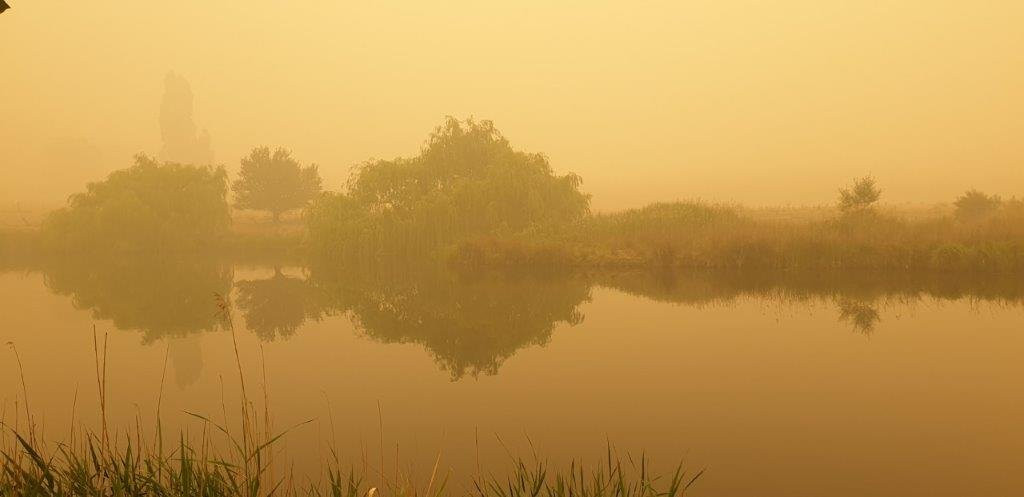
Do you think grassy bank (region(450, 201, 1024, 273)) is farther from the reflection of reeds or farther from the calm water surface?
the reflection of reeds

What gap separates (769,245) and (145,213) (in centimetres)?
3485

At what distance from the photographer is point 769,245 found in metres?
19.7

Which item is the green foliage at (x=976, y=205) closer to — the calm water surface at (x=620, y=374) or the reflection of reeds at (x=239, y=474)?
the calm water surface at (x=620, y=374)

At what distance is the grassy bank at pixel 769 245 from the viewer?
690 inches

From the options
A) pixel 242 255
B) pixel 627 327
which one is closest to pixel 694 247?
pixel 627 327

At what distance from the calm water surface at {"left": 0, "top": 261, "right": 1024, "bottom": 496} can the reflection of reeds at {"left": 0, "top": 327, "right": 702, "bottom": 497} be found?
36cm

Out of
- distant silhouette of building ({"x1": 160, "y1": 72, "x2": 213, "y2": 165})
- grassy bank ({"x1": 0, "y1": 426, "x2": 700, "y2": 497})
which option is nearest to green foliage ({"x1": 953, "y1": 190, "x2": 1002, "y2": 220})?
grassy bank ({"x1": 0, "y1": 426, "x2": 700, "y2": 497})

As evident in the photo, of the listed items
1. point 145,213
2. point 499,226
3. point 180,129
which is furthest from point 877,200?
point 180,129

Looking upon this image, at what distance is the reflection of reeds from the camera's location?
358 centimetres

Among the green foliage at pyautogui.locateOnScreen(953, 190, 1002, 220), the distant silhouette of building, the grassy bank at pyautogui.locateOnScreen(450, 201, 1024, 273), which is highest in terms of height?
the distant silhouette of building

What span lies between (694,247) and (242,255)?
91.3 feet

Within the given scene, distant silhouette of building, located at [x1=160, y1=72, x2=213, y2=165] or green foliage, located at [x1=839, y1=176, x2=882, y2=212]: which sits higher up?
distant silhouette of building, located at [x1=160, y1=72, x2=213, y2=165]

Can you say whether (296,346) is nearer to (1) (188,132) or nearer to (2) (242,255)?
(2) (242,255)

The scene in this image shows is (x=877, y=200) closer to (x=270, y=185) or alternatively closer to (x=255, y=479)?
(x=255, y=479)
